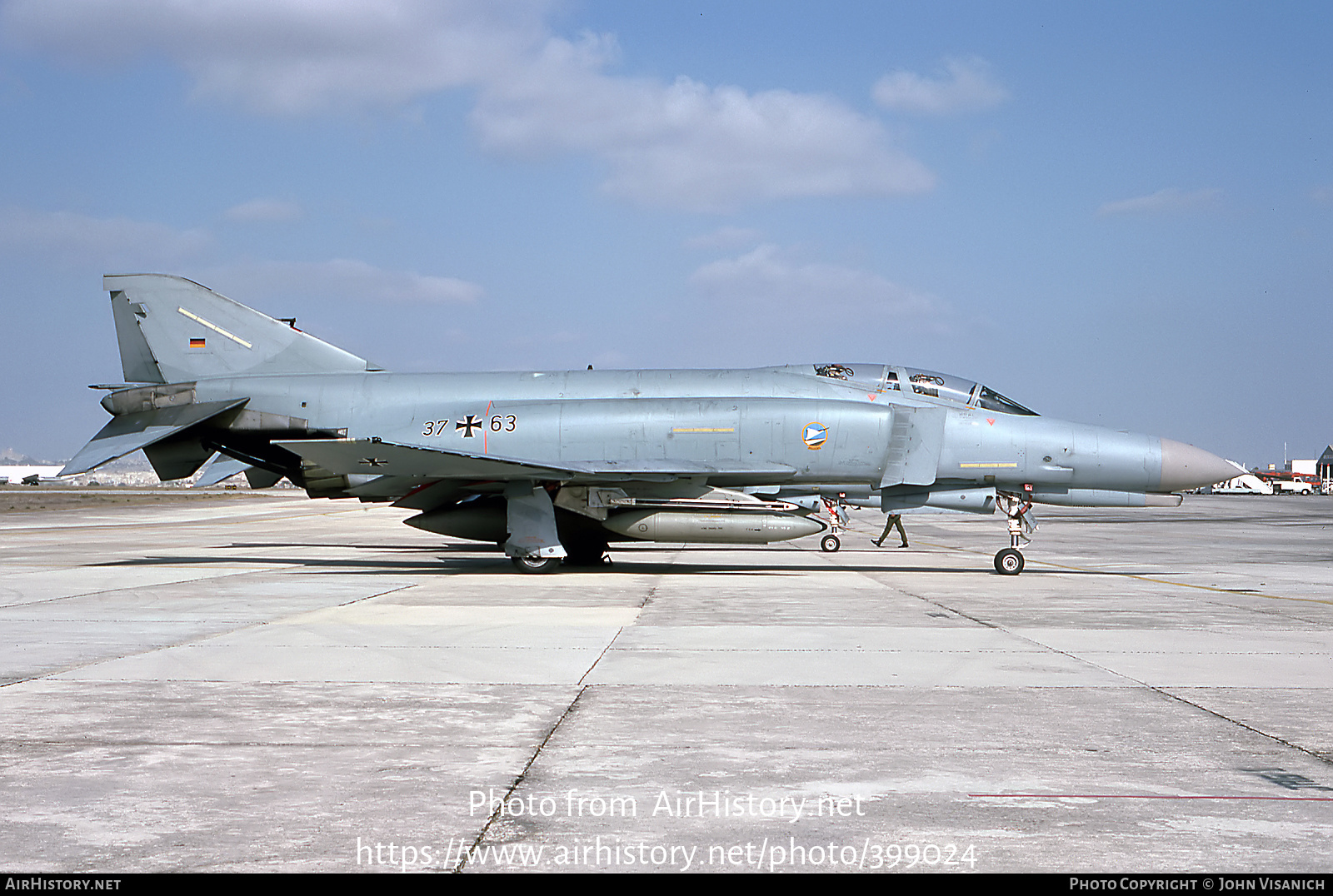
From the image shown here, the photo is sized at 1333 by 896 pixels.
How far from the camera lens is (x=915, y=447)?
15477 mm

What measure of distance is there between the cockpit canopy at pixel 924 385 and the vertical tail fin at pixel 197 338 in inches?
324

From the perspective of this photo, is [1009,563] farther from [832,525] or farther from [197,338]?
[197,338]

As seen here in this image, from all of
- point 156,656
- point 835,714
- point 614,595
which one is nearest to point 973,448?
point 614,595

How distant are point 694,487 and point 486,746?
1112 centimetres

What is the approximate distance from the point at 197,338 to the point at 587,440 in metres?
7.08

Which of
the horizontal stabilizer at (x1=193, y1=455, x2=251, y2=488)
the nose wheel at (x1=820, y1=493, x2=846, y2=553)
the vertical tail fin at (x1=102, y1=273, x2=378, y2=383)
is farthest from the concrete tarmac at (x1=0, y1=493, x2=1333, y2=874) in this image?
the nose wheel at (x1=820, y1=493, x2=846, y2=553)

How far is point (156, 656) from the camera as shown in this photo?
7.75 meters

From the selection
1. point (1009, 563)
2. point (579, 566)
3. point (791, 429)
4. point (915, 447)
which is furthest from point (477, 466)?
point (1009, 563)

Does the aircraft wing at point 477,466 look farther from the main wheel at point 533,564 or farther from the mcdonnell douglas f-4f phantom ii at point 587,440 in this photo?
the main wheel at point 533,564

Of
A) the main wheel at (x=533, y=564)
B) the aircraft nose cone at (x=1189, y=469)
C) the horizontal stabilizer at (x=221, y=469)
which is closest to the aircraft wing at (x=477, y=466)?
the main wheel at (x=533, y=564)

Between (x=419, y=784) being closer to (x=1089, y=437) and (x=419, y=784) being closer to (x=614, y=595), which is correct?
(x=614, y=595)

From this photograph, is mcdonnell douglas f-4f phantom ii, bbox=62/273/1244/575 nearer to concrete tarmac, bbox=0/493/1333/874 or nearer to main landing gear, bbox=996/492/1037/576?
main landing gear, bbox=996/492/1037/576

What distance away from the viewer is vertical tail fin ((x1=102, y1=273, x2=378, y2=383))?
17.7 m
